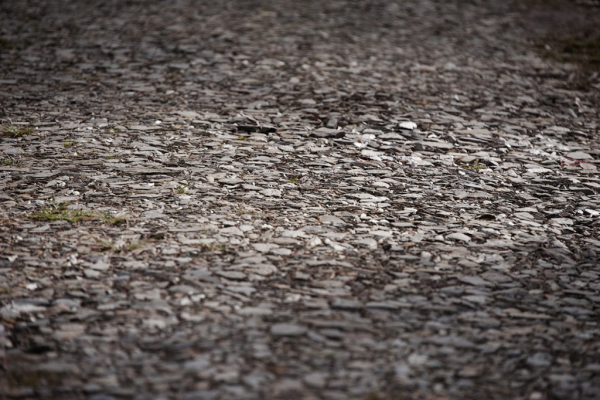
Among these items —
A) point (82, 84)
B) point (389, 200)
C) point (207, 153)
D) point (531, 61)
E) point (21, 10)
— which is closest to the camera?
point (389, 200)

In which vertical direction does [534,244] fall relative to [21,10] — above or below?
below

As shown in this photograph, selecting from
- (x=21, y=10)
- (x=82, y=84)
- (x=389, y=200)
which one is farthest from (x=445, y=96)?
(x=21, y=10)

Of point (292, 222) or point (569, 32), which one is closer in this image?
point (292, 222)

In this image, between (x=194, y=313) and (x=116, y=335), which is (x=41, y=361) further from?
(x=194, y=313)

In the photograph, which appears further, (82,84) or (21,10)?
(21,10)

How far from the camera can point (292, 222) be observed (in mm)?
4676

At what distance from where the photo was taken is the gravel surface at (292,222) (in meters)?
3.16

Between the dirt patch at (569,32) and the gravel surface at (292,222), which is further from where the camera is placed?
the dirt patch at (569,32)

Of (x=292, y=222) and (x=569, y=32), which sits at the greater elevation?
(x=569, y=32)

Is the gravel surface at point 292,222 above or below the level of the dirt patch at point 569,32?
below

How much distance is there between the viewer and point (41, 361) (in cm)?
310

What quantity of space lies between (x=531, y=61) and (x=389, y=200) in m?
5.38

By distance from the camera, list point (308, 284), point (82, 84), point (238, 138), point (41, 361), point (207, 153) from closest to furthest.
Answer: point (41, 361), point (308, 284), point (207, 153), point (238, 138), point (82, 84)

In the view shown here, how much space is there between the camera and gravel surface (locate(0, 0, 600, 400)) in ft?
10.4
